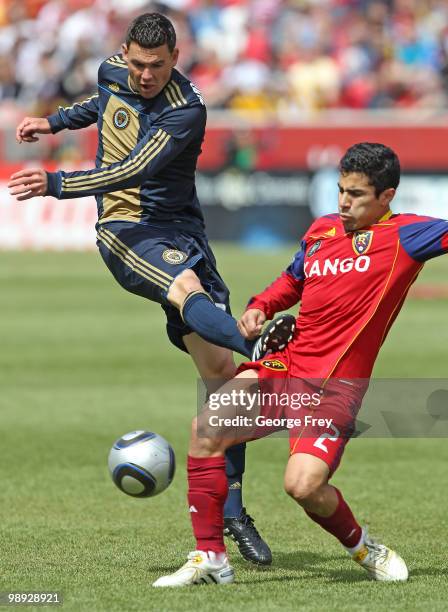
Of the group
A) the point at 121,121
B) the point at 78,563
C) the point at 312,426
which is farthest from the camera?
the point at 121,121

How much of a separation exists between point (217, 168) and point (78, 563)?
57.1 ft

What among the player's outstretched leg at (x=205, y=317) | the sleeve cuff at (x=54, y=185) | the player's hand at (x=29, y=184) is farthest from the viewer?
the sleeve cuff at (x=54, y=185)

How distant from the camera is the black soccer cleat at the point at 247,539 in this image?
6.10 metres

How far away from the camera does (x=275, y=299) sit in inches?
228

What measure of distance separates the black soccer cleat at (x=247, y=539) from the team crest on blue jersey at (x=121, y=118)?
211 cm

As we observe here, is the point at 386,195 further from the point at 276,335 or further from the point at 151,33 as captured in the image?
the point at 151,33

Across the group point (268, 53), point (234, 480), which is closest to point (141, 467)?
point (234, 480)

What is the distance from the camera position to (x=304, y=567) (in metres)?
5.99

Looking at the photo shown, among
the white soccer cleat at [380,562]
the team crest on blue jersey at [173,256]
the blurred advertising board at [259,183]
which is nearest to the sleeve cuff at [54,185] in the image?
the team crest on blue jersey at [173,256]

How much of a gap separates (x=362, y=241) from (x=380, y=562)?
1.41 meters

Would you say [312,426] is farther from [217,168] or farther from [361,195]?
[217,168]

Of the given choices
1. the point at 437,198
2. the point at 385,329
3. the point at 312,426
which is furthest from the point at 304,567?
the point at 437,198

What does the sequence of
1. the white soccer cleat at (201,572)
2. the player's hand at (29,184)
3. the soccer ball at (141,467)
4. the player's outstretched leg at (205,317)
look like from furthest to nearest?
1. the player's hand at (29,184)
2. the player's outstretched leg at (205,317)
3. the soccer ball at (141,467)
4. the white soccer cleat at (201,572)

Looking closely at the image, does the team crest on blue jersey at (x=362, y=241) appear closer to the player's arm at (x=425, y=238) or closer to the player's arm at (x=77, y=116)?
the player's arm at (x=425, y=238)
